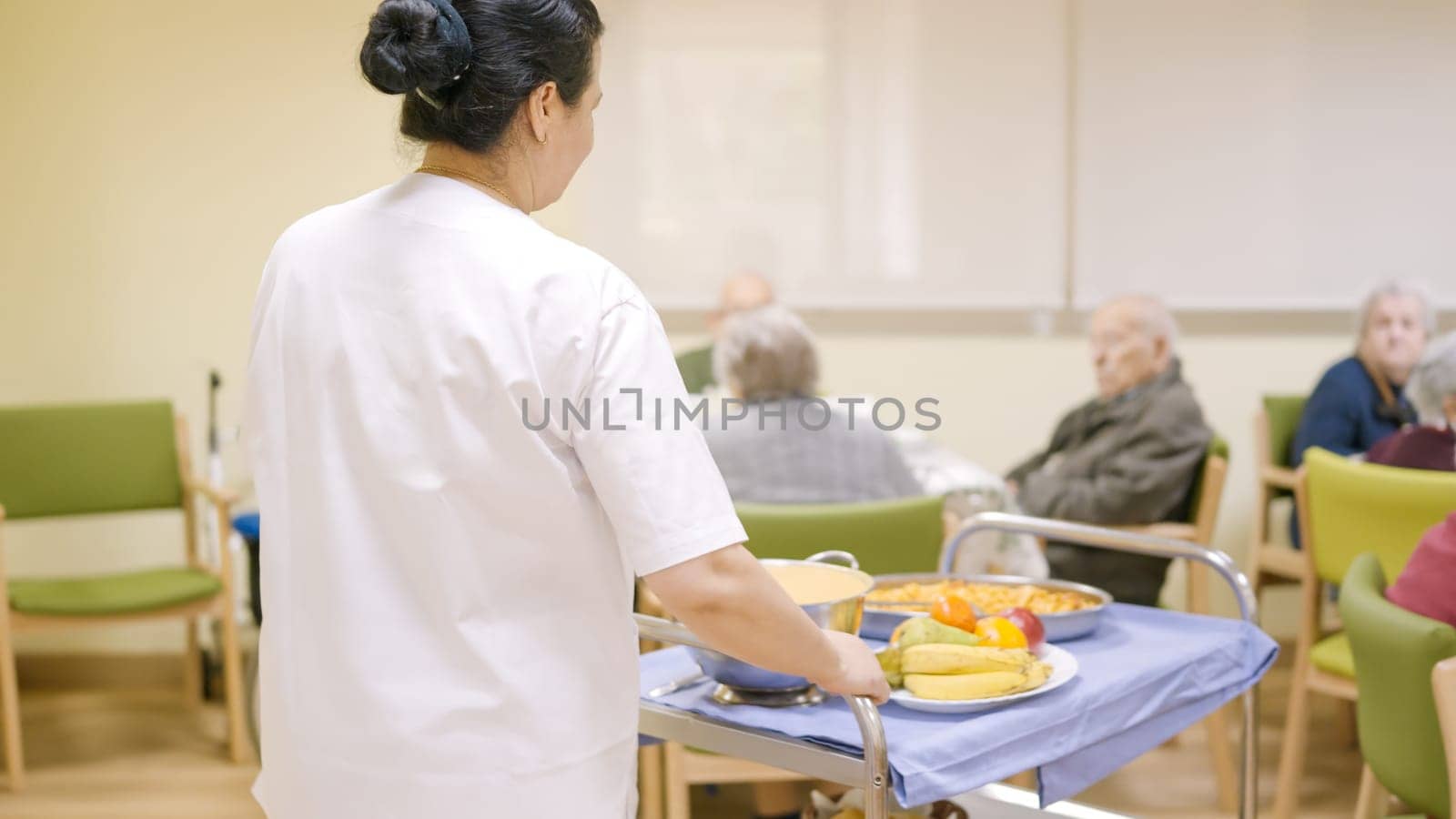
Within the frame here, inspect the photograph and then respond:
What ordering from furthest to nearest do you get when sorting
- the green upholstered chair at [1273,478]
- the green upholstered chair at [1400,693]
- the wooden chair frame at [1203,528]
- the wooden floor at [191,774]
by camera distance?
the green upholstered chair at [1273,478] < the wooden chair frame at [1203,528] < the wooden floor at [191,774] < the green upholstered chair at [1400,693]

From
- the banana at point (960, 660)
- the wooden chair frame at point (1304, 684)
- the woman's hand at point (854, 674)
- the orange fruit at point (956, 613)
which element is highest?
the woman's hand at point (854, 674)

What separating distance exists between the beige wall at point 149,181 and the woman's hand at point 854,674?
10.8 feet

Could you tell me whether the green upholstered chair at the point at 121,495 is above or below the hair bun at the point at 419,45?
below

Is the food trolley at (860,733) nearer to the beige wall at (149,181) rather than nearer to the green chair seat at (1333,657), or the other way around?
the green chair seat at (1333,657)

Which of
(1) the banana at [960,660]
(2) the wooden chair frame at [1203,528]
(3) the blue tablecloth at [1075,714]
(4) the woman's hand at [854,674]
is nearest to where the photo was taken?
(4) the woman's hand at [854,674]

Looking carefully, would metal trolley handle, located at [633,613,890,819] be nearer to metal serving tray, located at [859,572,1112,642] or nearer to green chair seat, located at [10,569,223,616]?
metal serving tray, located at [859,572,1112,642]

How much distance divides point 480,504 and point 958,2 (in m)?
3.57

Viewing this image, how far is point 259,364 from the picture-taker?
1.20 metres

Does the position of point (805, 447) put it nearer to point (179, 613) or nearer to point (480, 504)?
point (480, 504)

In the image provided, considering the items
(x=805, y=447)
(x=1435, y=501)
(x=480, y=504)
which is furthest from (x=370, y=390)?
(x=1435, y=501)

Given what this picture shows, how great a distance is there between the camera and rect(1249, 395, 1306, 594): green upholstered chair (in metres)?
3.68

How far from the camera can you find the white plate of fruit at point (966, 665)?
142 cm

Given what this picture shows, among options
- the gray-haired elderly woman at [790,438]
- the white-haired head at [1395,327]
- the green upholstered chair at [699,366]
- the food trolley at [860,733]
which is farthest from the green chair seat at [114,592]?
the white-haired head at [1395,327]

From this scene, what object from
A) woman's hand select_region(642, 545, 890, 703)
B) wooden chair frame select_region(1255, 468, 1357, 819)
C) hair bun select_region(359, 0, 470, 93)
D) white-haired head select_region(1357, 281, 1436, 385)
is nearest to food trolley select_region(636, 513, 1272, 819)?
woman's hand select_region(642, 545, 890, 703)
